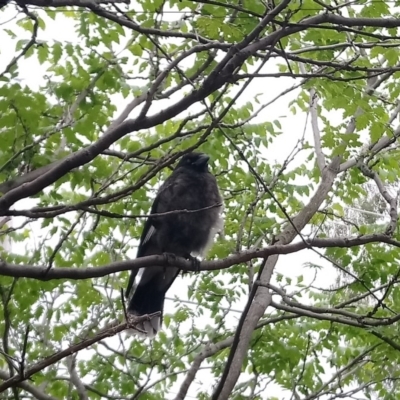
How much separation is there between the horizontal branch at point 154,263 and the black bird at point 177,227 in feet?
3.71

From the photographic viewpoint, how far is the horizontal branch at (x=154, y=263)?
124 inches

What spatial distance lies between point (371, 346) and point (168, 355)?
1.63m

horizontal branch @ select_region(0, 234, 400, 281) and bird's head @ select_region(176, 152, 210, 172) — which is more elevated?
bird's head @ select_region(176, 152, 210, 172)

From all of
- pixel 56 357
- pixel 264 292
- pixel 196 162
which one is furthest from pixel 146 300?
pixel 56 357

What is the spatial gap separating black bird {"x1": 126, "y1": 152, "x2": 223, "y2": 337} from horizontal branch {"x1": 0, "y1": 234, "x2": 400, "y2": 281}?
1.13 meters

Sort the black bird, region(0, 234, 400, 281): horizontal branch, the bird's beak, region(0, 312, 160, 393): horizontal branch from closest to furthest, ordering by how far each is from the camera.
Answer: region(0, 312, 160, 393): horizontal branch, region(0, 234, 400, 281): horizontal branch, the black bird, the bird's beak

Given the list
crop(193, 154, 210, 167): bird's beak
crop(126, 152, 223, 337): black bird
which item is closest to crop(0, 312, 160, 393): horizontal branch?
Answer: crop(126, 152, 223, 337): black bird

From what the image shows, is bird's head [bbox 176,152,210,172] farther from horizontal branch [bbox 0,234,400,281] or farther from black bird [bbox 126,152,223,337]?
horizontal branch [bbox 0,234,400,281]

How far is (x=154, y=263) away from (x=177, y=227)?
1568 mm

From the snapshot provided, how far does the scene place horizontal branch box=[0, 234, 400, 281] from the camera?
316 centimetres

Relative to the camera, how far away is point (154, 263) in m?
3.56

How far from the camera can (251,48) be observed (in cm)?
310

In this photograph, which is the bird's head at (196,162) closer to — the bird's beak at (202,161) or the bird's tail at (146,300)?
the bird's beak at (202,161)

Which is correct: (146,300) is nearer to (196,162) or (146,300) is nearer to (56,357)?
(196,162)
